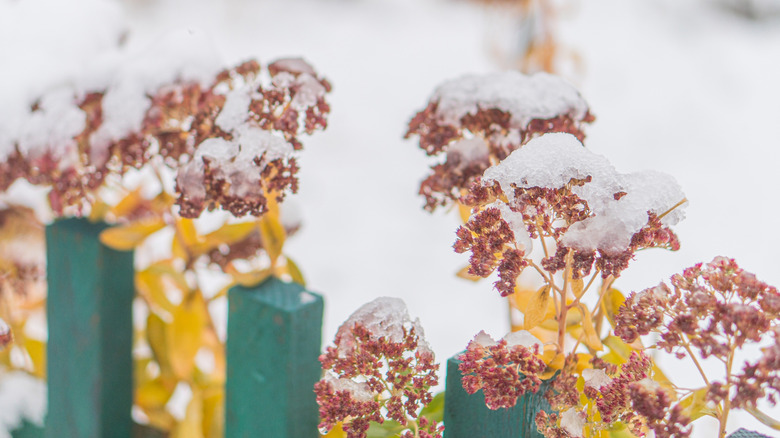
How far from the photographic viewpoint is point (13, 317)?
1.41m

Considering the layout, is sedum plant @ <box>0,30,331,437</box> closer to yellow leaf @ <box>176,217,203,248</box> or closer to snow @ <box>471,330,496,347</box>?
yellow leaf @ <box>176,217,203,248</box>

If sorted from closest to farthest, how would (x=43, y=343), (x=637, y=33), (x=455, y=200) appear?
(x=455, y=200), (x=43, y=343), (x=637, y=33)

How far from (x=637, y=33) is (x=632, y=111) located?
56.7 inches

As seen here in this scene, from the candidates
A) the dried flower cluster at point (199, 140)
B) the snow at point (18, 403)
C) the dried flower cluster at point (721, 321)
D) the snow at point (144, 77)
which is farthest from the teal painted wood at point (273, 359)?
the snow at point (18, 403)

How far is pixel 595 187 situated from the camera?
64cm

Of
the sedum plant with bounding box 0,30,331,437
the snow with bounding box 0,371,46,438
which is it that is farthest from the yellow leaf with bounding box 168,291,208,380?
the snow with bounding box 0,371,46,438

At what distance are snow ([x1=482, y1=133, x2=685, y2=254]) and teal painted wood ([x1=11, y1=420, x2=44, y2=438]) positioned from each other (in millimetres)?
1067

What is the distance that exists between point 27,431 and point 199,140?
2.54 ft

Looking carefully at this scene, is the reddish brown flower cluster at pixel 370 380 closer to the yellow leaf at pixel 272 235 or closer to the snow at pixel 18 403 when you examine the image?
the yellow leaf at pixel 272 235

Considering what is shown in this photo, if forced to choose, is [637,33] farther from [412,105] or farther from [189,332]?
[189,332]

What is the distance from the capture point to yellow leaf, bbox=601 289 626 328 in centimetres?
76

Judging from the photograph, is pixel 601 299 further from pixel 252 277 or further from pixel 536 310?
pixel 252 277

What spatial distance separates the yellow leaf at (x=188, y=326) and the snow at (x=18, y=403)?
0.35m

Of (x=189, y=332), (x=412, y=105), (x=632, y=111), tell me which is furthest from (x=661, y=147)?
(x=189, y=332)
